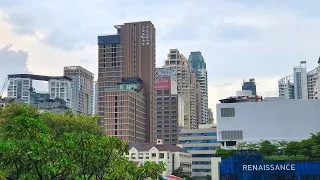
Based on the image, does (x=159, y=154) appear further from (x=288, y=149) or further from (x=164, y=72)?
(x=164, y=72)

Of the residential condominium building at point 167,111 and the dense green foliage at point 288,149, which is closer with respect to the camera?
the dense green foliage at point 288,149

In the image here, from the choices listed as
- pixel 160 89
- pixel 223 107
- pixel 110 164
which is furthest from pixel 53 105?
pixel 110 164

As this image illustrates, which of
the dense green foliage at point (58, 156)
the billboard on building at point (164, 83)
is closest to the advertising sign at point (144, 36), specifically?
the billboard on building at point (164, 83)

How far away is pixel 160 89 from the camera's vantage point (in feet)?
625

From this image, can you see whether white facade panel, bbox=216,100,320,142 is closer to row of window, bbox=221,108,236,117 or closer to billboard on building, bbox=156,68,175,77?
row of window, bbox=221,108,236,117

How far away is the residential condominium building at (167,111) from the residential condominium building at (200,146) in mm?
52015

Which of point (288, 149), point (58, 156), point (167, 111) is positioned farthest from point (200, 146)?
point (58, 156)

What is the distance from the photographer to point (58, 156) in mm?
→ 21391

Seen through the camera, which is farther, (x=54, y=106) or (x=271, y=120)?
(x=54, y=106)

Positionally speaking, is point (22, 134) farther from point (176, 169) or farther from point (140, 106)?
point (140, 106)

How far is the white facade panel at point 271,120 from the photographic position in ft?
269

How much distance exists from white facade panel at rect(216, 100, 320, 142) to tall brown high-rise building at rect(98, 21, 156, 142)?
68.2m

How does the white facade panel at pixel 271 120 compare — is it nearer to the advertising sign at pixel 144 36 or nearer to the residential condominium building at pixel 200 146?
the residential condominium building at pixel 200 146

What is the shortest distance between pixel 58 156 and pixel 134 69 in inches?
5589
